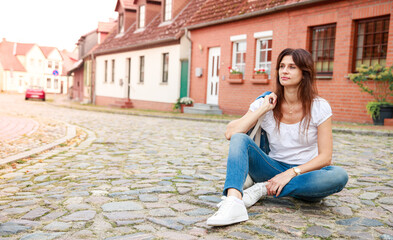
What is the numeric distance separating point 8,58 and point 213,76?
59.4 metres

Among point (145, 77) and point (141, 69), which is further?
point (141, 69)

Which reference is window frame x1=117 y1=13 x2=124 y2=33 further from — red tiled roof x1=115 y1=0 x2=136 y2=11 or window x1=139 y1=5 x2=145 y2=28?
window x1=139 y1=5 x2=145 y2=28

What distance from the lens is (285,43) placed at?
1458 centimetres

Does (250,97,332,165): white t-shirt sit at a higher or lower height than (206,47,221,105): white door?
lower

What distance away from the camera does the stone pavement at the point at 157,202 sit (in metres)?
2.97

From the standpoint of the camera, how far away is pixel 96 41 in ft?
120

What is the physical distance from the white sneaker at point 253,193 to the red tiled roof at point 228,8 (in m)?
11.5

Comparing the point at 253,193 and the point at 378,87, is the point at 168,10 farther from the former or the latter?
the point at 253,193

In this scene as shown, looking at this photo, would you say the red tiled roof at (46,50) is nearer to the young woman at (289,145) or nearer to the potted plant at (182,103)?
the potted plant at (182,103)

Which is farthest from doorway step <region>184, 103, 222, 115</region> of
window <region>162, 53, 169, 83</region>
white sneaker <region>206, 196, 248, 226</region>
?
white sneaker <region>206, 196, 248, 226</region>

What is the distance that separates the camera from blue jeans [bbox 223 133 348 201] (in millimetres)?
3180

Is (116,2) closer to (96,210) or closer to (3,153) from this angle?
(3,153)

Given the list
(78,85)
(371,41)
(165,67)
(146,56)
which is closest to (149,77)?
(146,56)

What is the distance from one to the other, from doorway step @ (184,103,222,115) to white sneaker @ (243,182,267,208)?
1422cm
